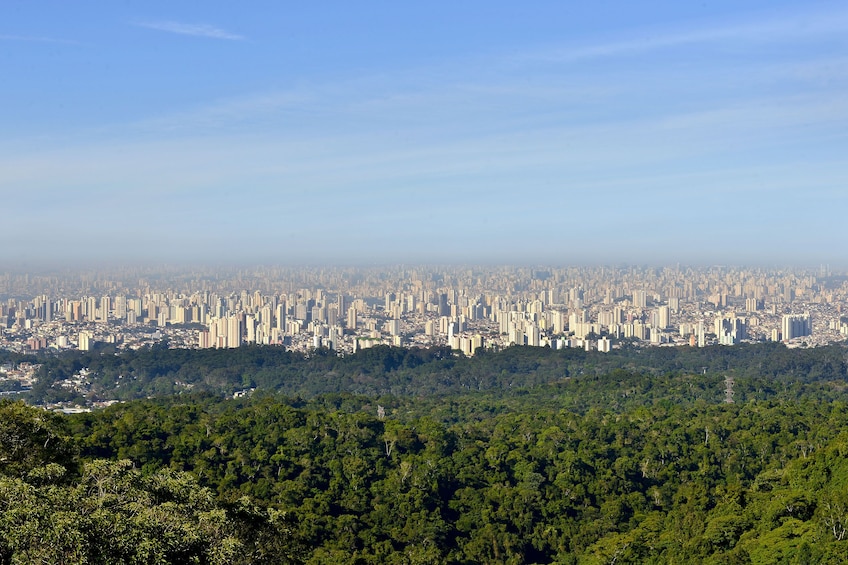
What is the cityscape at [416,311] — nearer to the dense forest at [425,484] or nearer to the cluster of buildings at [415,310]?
the cluster of buildings at [415,310]

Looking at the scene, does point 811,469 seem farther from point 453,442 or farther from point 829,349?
point 829,349

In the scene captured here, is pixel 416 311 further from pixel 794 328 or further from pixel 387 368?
pixel 387 368

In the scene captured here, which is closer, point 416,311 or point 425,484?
point 425,484

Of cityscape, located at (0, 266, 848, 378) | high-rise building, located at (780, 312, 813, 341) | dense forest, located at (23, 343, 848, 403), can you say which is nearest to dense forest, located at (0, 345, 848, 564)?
dense forest, located at (23, 343, 848, 403)

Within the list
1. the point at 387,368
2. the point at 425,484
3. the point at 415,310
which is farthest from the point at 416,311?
the point at 425,484

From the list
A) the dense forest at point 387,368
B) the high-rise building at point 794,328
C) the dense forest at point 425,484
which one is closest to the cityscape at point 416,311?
the high-rise building at point 794,328

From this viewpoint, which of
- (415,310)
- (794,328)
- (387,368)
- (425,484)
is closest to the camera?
(425,484)
